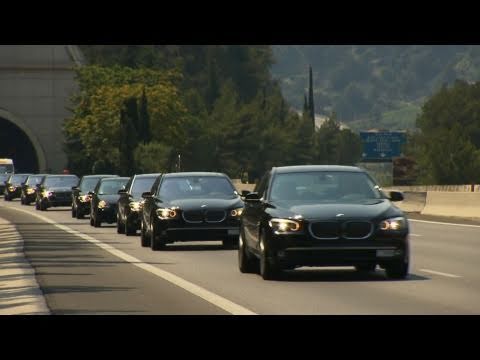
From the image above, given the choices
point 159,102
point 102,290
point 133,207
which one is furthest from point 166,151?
point 102,290

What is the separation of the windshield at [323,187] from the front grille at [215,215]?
706 centimetres

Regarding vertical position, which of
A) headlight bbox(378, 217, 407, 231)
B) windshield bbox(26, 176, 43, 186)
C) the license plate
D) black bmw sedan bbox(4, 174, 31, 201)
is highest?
headlight bbox(378, 217, 407, 231)

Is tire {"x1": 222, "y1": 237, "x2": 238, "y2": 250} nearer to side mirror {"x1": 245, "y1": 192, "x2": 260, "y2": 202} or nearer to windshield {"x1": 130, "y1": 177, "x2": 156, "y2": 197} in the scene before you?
windshield {"x1": 130, "y1": 177, "x2": 156, "y2": 197}

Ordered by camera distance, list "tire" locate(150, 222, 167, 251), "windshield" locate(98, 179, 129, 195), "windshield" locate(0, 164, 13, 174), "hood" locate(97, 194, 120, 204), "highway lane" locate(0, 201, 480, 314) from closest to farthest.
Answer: "highway lane" locate(0, 201, 480, 314) < "tire" locate(150, 222, 167, 251) < "hood" locate(97, 194, 120, 204) < "windshield" locate(98, 179, 129, 195) < "windshield" locate(0, 164, 13, 174)

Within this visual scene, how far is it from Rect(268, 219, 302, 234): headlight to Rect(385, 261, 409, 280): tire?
4.53 feet

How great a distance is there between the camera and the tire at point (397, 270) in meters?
20.9

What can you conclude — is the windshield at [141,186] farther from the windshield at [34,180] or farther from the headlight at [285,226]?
the windshield at [34,180]

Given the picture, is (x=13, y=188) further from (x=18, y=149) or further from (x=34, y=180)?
(x=18, y=149)

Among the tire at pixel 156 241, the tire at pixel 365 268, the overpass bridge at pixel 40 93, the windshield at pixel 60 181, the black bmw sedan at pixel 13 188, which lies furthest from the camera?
the overpass bridge at pixel 40 93

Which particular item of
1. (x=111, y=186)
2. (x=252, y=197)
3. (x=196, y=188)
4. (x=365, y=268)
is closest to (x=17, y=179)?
(x=111, y=186)

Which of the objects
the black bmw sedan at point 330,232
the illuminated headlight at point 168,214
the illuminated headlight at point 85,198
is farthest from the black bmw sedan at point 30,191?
the black bmw sedan at point 330,232

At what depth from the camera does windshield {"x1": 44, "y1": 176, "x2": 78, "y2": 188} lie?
64.6 meters

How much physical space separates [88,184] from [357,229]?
33.7 m

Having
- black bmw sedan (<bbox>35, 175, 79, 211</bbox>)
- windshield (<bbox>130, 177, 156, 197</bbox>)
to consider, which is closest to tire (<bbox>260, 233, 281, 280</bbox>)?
windshield (<bbox>130, 177, 156, 197</bbox>)
